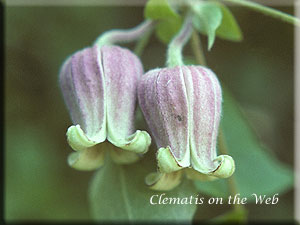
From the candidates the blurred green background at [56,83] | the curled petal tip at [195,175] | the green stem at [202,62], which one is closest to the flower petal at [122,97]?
the curled petal tip at [195,175]

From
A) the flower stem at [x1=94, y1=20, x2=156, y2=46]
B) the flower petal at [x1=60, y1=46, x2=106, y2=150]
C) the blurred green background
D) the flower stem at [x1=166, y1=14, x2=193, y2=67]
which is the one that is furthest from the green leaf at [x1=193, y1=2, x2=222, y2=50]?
the blurred green background

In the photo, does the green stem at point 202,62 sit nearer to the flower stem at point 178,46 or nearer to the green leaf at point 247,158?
the flower stem at point 178,46

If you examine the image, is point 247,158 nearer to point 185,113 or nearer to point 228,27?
point 228,27

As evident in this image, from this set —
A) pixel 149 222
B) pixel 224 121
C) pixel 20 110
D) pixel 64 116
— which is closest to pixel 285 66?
pixel 224 121

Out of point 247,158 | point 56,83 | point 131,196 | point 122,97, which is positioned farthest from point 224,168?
point 56,83

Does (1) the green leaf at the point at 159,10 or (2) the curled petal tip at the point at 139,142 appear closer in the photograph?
(2) the curled petal tip at the point at 139,142

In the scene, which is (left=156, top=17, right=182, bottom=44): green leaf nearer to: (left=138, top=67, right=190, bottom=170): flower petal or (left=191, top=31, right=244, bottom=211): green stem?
(left=191, top=31, right=244, bottom=211): green stem
